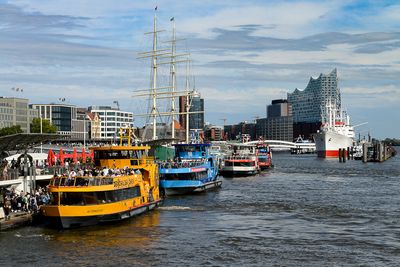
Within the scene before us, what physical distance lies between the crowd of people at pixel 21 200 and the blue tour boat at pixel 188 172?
24103 mm

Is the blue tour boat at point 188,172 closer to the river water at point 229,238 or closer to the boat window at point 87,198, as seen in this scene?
the river water at point 229,238

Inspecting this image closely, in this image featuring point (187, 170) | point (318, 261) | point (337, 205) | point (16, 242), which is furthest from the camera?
point (187, 170)

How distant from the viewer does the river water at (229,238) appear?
40.3m

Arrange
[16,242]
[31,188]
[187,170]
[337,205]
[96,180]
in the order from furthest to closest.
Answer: [187,170] < [337,205] < [31,188] < [96,180] < [16,242]

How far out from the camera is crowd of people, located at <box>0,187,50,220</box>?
50.8 meters

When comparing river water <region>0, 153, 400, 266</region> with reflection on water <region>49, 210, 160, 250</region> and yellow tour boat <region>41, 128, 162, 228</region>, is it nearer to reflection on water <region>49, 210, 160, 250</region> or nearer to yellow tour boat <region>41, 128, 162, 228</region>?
reflection on water <region>49, 210, 160, 250</region>

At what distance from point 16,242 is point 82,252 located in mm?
5159

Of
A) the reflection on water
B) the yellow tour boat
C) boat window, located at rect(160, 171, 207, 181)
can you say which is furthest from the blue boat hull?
the reflection on water

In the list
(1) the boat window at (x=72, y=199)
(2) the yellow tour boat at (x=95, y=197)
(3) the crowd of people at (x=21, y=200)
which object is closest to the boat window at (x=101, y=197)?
(2) the yellow tour boat at (x=95, y=197)

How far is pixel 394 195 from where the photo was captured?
80312 millimetres

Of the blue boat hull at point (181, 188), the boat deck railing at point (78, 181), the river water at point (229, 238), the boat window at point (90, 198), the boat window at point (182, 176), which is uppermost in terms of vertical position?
the boat deck railing at point (78, 181)

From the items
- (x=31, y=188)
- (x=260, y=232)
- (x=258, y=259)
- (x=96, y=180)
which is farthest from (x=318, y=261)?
(x=31, y=188)

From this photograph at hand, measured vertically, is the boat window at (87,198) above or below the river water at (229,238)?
above

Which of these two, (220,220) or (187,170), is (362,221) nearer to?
(220,220)
